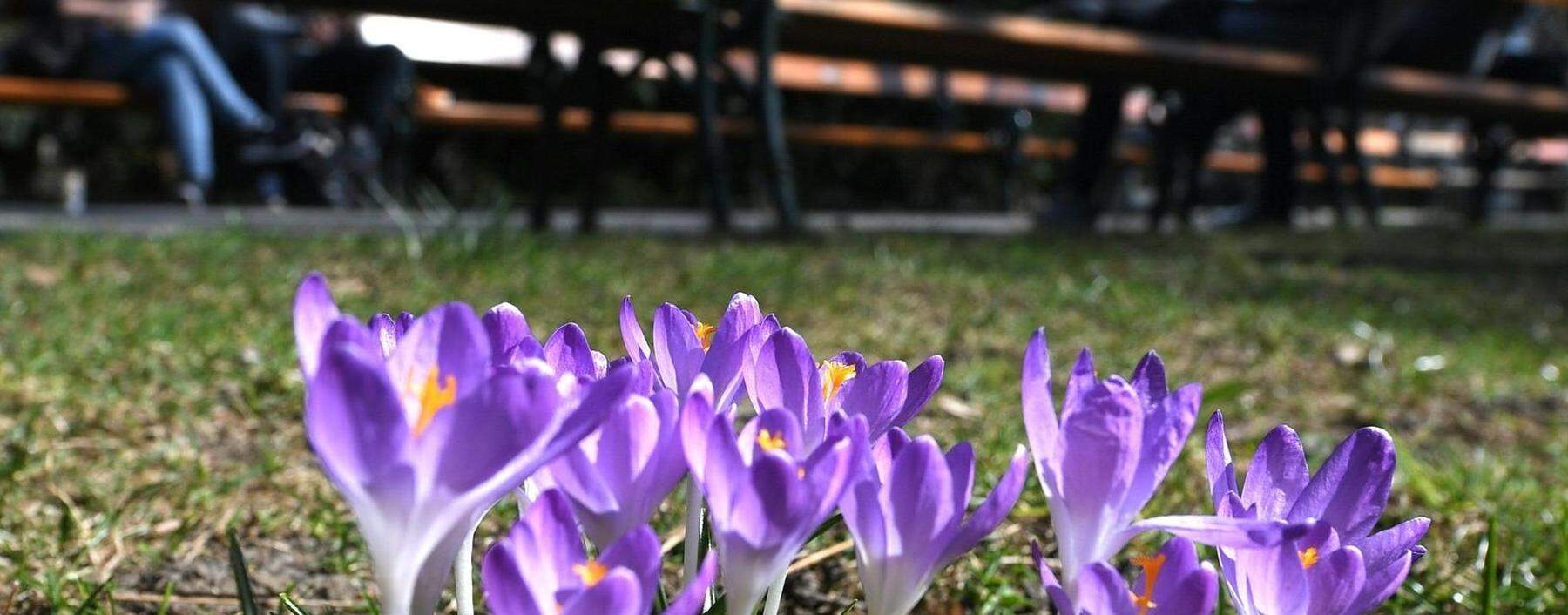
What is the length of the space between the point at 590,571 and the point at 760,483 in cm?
7

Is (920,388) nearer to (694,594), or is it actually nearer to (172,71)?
(694,594)

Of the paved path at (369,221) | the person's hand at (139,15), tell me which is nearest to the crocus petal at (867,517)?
the paved path at (369,221)

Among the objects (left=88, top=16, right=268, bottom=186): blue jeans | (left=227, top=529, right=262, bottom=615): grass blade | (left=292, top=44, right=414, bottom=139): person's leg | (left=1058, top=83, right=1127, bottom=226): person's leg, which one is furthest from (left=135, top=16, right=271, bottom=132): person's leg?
(left=227, top=529, right=262, bottom=615): grass blade

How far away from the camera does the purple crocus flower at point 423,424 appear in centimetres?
48

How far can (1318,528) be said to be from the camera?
2.01 ft

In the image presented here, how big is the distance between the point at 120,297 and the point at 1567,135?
11.7m

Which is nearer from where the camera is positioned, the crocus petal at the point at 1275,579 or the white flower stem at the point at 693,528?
the crocus petal at the point at 1275,579

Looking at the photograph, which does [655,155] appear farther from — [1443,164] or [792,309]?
[1443,164]

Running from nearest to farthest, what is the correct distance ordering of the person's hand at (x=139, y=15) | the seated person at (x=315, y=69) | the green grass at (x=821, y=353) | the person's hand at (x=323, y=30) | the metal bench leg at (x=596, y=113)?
the green grass at (x=821, y=353) < the metal bench leg at (x=596, y=113) < the person's hand at (x=139, y=15) < the seated person at (x=315, y=69) < the person's hand at (x=323, y=30)

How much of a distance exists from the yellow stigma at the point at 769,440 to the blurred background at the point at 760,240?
0.64 m

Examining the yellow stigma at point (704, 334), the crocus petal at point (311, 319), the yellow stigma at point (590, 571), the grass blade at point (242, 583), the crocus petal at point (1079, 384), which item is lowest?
the grass blade at point (242, 583)

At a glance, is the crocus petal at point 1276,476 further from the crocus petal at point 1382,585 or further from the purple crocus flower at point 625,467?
the purple crocus flower at point 625,467

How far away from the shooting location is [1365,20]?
8.26 meters

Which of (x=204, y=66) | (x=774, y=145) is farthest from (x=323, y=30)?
(x=774, y=145)
